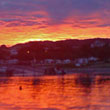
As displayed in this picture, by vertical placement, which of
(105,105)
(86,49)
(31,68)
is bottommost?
(105,105)

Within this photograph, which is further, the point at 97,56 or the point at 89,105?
the point at 97,56

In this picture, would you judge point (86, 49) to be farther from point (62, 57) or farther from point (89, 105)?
point (89, 105)

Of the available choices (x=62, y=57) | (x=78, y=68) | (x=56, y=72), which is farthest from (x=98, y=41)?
(x=56, y=72)

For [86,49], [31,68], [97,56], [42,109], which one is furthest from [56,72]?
[42,109]

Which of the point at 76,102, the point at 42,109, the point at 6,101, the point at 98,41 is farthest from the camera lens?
the point at 98,41

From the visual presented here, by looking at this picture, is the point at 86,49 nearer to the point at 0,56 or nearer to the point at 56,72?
the point at 0,56

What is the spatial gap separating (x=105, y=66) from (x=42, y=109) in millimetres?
74262

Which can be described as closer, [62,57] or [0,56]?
[62,57]

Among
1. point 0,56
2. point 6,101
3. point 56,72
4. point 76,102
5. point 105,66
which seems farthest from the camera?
point 0,56

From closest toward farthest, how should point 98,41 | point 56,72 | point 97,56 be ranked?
1. point 56,72
2. point 97,56
3. point 98,41

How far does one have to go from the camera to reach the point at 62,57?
12725cm

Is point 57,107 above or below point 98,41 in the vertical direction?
below

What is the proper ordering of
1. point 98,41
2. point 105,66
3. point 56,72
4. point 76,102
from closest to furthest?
point 76,102
point 56,72
point 105,66
point 98,41

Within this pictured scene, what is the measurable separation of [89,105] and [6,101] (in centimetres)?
722
